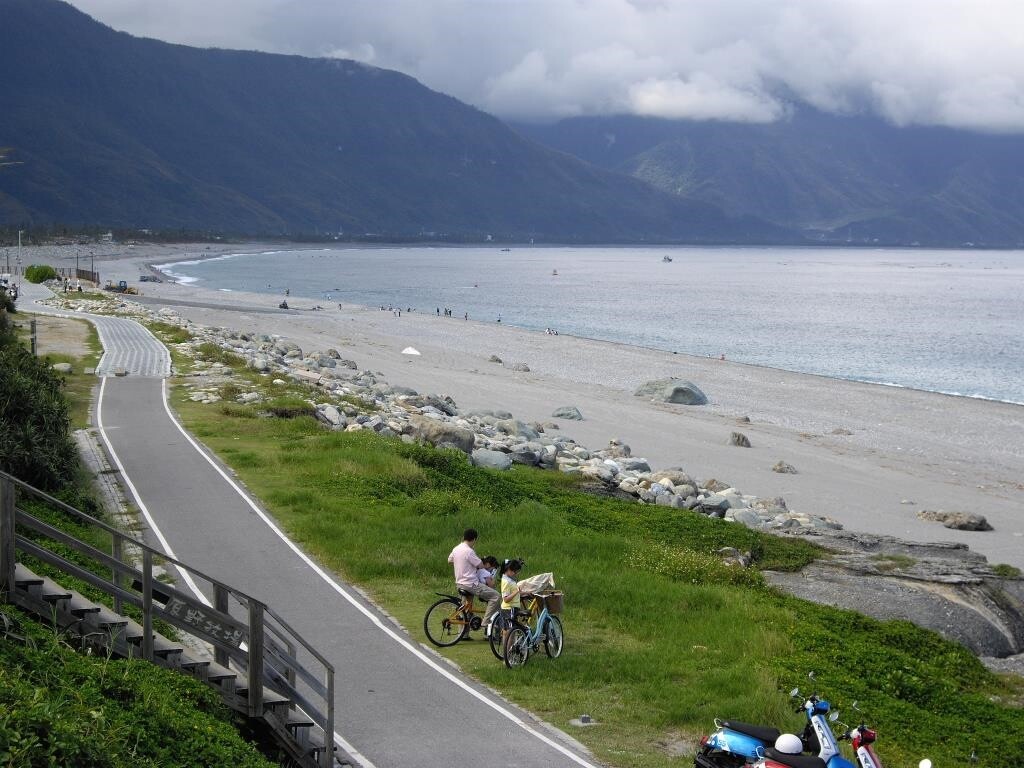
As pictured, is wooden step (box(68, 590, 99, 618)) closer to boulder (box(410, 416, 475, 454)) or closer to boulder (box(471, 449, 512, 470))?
boulder (box(471, 449, 512, 470))

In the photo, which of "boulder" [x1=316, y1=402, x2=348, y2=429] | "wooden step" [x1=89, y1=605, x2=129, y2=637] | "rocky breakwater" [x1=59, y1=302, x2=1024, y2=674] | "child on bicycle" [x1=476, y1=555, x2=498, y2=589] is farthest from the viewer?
"boulder" [x1=316, y1=402, x2=348, y2=429]

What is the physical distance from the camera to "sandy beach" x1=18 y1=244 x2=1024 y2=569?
34.8m

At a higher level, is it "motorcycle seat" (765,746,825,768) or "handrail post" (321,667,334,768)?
"motorcycle seat" (765,746,825,768)

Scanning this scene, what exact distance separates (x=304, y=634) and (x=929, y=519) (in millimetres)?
22981

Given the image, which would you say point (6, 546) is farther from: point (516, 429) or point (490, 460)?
point (516, 429)

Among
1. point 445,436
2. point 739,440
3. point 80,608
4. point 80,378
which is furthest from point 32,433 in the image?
point 739,440

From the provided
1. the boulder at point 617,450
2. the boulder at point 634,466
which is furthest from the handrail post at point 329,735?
the boulder at point 617,450

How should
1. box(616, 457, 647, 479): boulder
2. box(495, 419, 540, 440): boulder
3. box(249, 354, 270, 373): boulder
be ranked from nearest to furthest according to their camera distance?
box(616, 457, 647, 479): boulder
box(495, 419, 540, 440): boulder
box(249, 354, 270, 373): boulder

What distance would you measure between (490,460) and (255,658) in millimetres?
19963

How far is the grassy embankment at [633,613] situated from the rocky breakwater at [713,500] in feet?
5.17

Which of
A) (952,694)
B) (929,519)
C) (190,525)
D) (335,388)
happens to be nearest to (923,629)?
(952,694)

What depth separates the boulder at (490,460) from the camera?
29.2 m

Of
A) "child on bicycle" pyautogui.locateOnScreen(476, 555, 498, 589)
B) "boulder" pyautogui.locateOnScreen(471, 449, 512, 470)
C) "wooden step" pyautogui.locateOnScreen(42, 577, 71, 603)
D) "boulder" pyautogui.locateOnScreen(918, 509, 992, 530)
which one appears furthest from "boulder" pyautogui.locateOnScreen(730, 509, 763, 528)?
"wooden step" pyautogui.locateOnScreen(42, 577, 71, 603)

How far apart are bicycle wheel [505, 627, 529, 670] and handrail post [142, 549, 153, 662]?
5.06m
